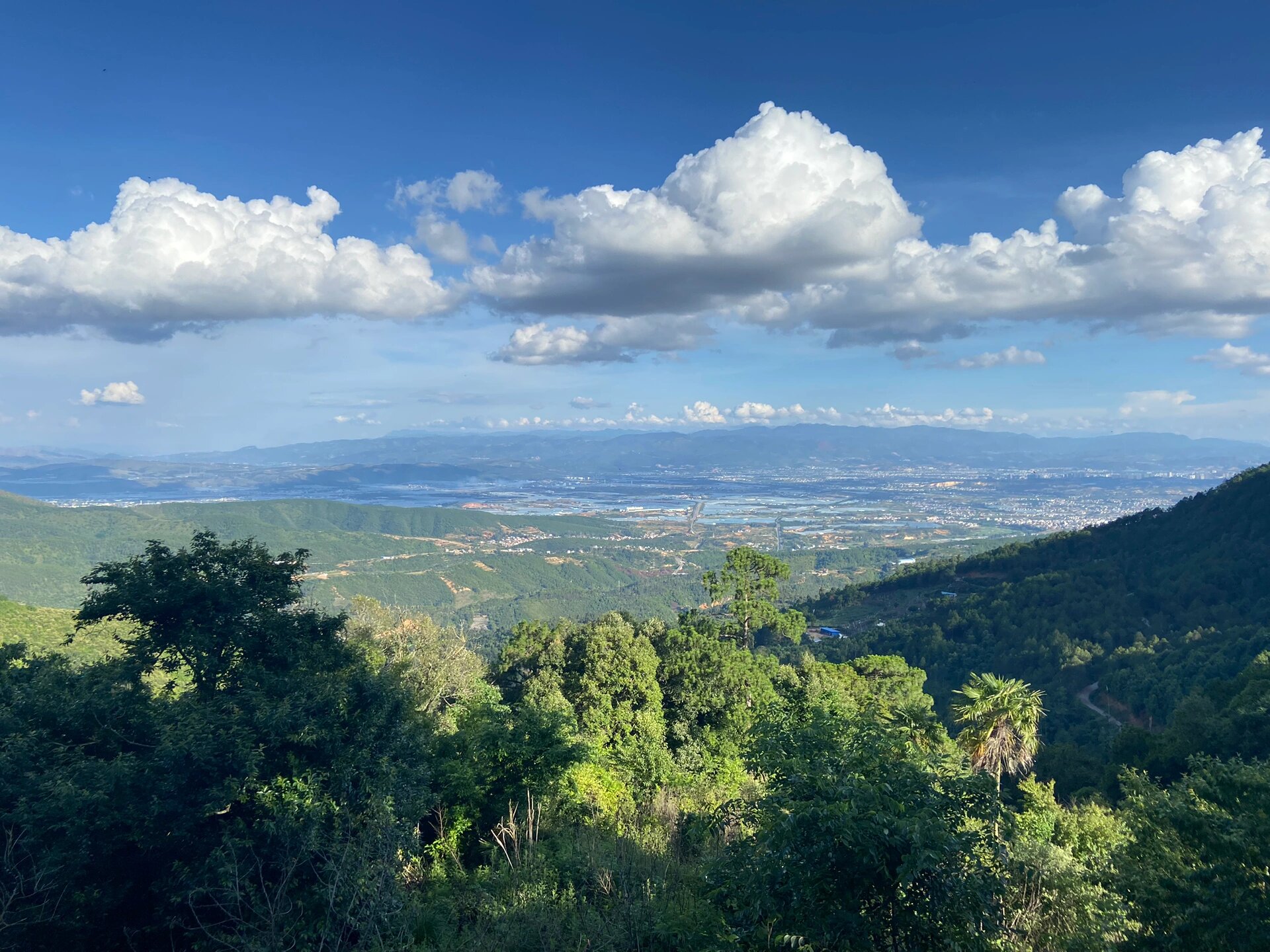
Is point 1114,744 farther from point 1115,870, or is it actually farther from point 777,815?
point 777,815

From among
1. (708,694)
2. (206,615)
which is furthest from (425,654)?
(206,615)

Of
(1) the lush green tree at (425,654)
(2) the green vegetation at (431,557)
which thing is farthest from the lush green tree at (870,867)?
(2) the green vegetation at (431,557)

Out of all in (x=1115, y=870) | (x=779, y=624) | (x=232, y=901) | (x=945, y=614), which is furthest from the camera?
(x=945, y=614)

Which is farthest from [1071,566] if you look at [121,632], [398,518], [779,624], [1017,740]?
[398,518]

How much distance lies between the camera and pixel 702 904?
9164mm

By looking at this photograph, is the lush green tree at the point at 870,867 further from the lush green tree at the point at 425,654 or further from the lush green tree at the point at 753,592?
the lush green tree at the point at 753,592

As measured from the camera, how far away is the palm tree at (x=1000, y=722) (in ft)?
57.6

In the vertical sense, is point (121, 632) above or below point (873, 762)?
below

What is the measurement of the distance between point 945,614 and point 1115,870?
52.6 m

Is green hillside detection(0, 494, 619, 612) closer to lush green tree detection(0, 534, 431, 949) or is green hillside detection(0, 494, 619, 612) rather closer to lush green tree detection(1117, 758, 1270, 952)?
lush green tree detection(0, 534, 431, 949)

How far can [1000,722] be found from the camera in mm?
17688

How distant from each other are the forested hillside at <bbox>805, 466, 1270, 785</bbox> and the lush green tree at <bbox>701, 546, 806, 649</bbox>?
40.5ft

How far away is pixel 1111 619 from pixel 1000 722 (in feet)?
130

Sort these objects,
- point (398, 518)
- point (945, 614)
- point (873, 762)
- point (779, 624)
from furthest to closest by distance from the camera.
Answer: point (398, 518) → point (945, 614) → point (779, 624) → point (873, 762)
